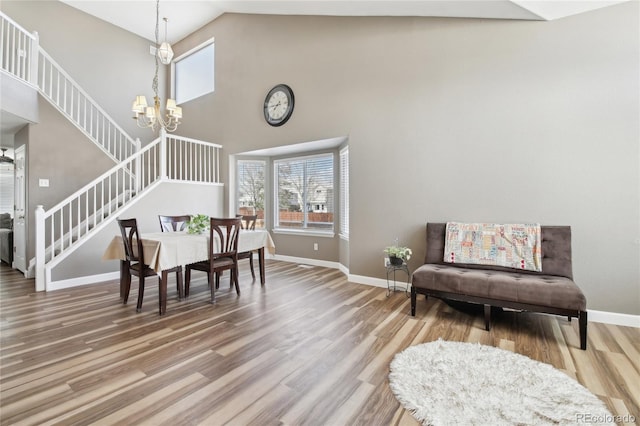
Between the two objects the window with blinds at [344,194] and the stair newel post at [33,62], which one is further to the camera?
the window with blinds at [344,194]

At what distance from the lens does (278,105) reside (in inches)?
213

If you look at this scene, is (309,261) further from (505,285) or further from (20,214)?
(20,214)

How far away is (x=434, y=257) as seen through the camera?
355 centimetres

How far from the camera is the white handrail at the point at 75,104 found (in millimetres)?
5094

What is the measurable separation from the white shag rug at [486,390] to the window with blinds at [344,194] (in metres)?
2.96

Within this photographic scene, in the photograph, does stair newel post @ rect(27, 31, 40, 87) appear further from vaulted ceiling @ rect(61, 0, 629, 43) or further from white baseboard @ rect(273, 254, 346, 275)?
white baseboard @ rect(273, 254, 346, 275)

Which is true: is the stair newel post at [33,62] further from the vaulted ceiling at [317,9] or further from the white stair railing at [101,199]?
the vaulted ceiling at [317,9]

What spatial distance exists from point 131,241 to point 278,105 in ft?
11.3

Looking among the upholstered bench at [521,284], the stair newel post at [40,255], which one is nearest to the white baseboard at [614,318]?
the upholstered bench at [521,284]

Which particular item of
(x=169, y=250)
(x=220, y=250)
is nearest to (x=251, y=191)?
(x=220, y=250)
